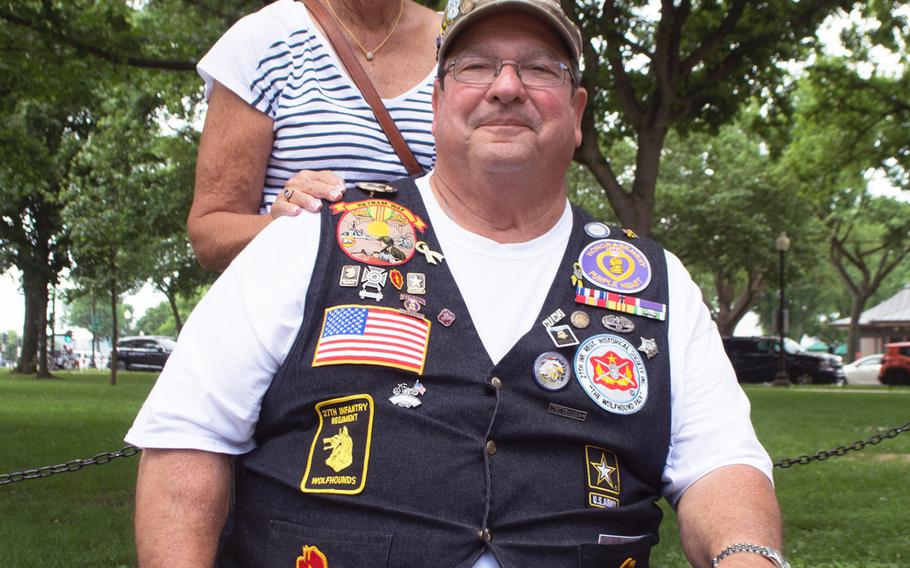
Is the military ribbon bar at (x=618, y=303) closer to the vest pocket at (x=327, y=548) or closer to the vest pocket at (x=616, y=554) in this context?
the vest pocket at (x=616, y=554)

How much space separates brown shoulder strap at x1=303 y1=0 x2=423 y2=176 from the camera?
104 inches

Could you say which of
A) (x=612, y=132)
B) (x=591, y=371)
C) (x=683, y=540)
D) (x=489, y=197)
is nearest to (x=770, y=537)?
(x=683, y=540)

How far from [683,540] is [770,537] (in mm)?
206

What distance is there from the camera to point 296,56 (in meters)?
2.64

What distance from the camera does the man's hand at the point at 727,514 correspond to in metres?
2.11

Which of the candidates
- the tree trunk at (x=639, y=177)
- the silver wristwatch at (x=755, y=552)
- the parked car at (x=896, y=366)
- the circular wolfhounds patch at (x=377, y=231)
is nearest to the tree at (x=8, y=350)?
the parked car at (x=896, y=366)

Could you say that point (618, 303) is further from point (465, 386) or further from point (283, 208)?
point (283, 208)

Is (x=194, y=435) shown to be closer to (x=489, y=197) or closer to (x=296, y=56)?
(x=489, y=197)

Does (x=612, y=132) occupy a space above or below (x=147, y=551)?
above

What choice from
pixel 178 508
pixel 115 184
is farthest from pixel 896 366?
pixel 178 508

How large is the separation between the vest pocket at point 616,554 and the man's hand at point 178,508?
0.74m

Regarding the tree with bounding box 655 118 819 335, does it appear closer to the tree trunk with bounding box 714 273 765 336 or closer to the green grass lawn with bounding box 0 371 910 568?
the tree trunk with bounding box 714 273 765 336

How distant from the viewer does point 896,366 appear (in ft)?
130

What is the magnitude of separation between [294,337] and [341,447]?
247 millimetres
